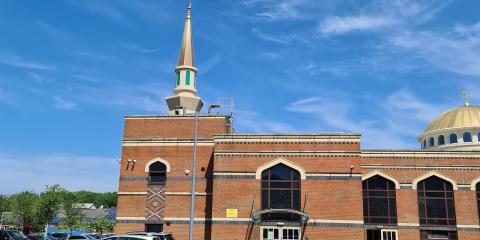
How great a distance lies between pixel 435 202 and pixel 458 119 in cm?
1563

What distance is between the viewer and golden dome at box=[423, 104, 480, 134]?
41.7 m

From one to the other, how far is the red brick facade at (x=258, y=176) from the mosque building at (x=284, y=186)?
0.06 meters

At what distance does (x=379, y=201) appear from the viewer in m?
30.1

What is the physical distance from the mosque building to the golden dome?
12.8 m

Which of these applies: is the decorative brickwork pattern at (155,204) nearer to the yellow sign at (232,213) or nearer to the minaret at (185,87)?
the yellow sign at (232,213)

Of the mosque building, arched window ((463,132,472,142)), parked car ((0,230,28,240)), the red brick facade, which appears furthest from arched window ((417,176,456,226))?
parked car ((0,230,28,240))

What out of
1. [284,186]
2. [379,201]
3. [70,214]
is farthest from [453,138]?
[70,214]

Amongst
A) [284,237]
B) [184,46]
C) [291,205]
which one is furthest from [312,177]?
[184,46]

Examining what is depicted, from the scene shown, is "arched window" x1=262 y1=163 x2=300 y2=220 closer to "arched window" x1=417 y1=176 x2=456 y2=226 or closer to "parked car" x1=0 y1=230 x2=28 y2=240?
"arched window" x1=417 y1=176 x2=456 y2=226

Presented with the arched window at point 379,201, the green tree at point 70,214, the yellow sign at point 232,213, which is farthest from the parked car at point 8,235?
the green tree at point 70,214

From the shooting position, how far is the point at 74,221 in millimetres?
61062

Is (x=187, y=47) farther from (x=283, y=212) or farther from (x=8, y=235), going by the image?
(x=8, y=235)

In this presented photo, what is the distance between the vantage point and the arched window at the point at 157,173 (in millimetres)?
29750

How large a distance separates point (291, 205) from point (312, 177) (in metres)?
2.08
